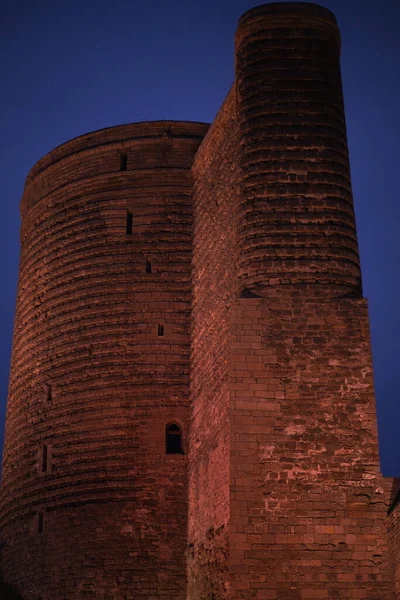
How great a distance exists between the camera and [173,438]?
61.9 ft

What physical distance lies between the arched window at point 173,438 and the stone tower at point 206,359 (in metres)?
0.03

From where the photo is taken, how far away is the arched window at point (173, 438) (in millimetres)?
18781

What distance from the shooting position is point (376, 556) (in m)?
13.5

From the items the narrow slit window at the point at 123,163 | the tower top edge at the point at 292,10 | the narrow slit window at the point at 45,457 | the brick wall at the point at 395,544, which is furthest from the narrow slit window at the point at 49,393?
the tower top edge at the point at 292,10

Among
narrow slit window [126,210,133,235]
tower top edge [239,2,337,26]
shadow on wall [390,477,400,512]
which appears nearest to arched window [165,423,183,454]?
narrow slit window [126,210,133,235]

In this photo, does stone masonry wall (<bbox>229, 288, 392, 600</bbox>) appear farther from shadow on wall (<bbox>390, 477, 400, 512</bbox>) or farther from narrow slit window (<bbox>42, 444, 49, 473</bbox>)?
shadow on wall (<bbox>390, 477, 400, 512</bbox>)

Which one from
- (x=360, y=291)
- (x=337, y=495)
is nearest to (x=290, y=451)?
(x=337, y=495)

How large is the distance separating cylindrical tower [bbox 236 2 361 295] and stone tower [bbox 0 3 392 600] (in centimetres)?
3

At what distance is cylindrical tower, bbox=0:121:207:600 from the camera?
18.4 metres

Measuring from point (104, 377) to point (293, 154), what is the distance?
6628mm

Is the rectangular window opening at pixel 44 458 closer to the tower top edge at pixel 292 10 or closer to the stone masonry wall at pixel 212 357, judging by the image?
the stone masonry wall at pixel 212 357

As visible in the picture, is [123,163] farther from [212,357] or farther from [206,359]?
[212,357]

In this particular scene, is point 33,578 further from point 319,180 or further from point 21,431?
point 319,180

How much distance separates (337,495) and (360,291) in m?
3.19
